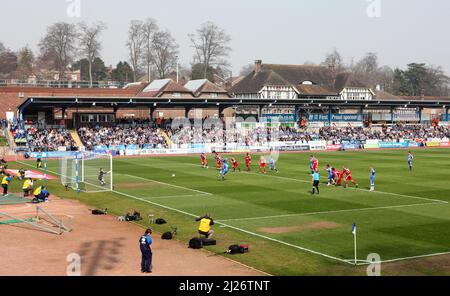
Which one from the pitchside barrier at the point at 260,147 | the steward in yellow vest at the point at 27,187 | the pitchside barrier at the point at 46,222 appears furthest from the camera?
the pitchside barrier at the point at 260,147

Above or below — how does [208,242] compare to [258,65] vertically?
below

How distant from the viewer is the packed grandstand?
2842 inches

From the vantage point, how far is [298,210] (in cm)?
3044

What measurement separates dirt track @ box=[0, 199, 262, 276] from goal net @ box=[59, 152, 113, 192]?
12259 mm

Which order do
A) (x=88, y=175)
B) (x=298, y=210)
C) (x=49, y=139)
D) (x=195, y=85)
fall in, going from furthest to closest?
1. (x=195, y=85)
2. (x=49, y=139)
3. (x=88, y=175)
4. (x=298, y=210)

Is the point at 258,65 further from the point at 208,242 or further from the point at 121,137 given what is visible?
the point at 208,242

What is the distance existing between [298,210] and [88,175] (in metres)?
21.5

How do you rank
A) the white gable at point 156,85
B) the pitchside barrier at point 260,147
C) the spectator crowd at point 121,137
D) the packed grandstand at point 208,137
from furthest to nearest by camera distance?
1. the white gable at point 156,85
2. the spectator crowd at point 121,137
3. the packed grandstand at point 208,137
4. the pitchside barrier at point 260,147

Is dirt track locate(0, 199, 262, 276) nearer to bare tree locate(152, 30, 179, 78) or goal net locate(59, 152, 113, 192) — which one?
goal net locate(59, 152, 113, 192)

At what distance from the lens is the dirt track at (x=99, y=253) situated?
1905cm

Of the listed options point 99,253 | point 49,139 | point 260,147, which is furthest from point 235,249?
point 260,147

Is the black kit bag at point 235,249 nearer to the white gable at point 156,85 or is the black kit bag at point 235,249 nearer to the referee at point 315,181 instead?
the referee at point 315,181

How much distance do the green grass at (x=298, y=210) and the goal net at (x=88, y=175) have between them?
1.06m

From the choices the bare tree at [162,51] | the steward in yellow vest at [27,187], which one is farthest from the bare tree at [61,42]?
the steward in yellow vest at [27,187]
